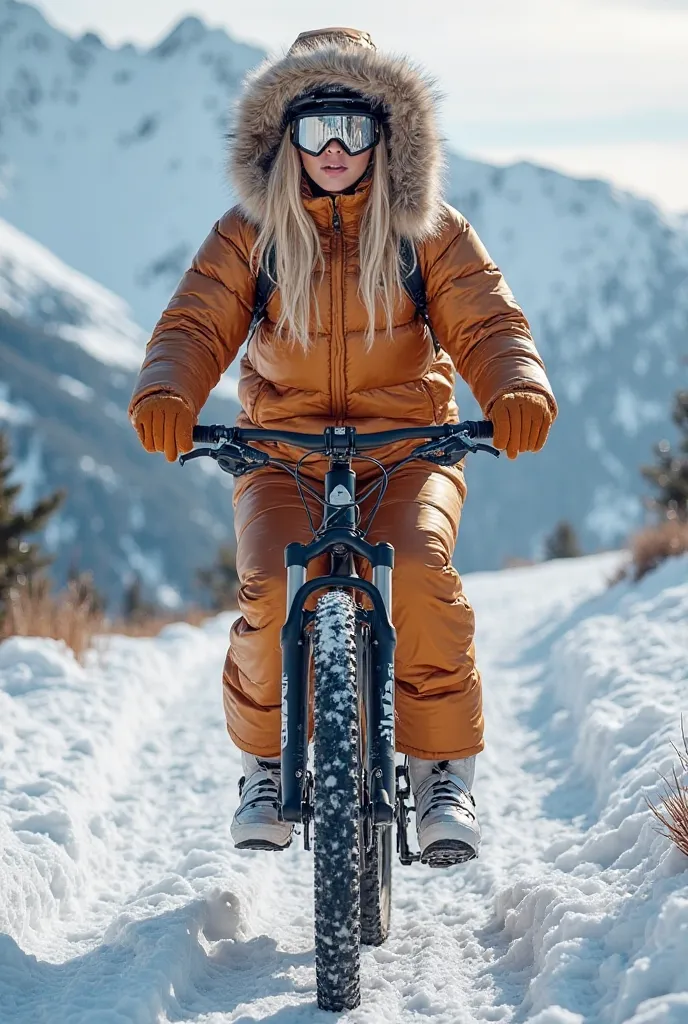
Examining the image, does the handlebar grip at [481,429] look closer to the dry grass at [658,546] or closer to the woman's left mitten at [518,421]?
the woman's left mitten at [518,421]

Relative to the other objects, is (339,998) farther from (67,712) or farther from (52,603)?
(52,603)

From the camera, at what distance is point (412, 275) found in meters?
4.00

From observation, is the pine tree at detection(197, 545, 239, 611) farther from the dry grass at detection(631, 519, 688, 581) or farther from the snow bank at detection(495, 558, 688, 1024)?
the snow bank at detection(495, 558, 688, 1024)

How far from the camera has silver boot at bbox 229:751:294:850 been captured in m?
3.66

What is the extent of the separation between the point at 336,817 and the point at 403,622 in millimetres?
761

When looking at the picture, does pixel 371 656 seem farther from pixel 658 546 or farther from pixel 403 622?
pixel 658 546

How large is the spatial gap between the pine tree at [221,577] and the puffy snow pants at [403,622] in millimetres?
33195

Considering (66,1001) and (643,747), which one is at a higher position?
(643,747)

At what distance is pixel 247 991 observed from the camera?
336 centimetres

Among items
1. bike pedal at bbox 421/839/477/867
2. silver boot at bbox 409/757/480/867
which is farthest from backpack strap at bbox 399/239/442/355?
bike pedal at bbox 421/839/477/867

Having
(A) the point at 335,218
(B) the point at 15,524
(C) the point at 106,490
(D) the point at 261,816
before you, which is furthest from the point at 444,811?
(C) the point at 106,490

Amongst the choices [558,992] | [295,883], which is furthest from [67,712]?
[558,992]

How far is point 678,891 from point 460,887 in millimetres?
1565

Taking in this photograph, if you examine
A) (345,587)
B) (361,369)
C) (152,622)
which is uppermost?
(152,622)
